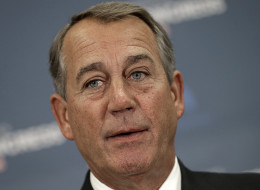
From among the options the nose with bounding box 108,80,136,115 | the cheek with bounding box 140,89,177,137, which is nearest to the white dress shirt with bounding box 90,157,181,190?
the cheek with bounding box 140,89,177,137

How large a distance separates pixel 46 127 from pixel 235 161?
5.29ft

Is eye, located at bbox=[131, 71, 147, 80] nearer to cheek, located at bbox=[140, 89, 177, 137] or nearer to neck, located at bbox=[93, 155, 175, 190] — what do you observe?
cheek, located at bbox=[140, 89, 177, 137]

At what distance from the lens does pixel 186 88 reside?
3.71m

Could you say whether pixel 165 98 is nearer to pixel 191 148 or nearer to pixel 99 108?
pixel 99 108

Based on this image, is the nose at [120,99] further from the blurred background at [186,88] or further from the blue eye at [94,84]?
the blurred background at [186,88]

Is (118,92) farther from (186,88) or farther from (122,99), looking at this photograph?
(186,88)

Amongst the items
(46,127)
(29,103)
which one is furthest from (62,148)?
(29,103)

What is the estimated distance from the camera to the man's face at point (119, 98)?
1.90m

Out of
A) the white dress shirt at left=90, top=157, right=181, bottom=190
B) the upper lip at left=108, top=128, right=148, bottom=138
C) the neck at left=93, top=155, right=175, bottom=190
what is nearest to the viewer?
the upper lip at left=108, top=128, right=148, bottom=138

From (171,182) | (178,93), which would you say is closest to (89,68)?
(178,93)

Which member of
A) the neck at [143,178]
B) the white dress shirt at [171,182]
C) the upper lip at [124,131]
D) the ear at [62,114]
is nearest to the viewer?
the upper lip at [124,131]

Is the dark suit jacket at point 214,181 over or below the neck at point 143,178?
below

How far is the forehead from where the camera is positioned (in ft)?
6.73

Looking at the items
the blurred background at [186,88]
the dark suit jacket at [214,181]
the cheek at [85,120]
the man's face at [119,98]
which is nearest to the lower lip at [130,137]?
the man's face at [119,98]
